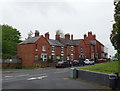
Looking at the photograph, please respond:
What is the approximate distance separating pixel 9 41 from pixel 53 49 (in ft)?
40.8

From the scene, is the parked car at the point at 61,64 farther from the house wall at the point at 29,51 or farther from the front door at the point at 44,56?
the front door at the point at 44,56

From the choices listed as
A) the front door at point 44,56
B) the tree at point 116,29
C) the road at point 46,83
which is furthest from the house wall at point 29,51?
the tree at point 116,29

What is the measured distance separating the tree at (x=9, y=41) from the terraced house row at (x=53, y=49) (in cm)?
390

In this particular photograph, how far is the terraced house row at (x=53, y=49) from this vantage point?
52938 mm

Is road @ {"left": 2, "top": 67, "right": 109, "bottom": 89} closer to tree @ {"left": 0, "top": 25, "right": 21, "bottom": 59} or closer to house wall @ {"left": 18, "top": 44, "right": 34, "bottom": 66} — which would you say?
house wall @ {"left": 18, "top": 44, "right": 34, "bottom": 66}

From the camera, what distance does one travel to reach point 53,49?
58469mm

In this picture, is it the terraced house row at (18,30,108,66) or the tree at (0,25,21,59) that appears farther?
the tree at (0,25,21,59)

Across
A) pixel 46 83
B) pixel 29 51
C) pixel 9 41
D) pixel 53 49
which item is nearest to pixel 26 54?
pixel 29 51

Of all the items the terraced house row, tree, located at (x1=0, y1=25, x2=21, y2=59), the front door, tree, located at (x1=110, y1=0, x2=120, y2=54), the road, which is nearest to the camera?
the road

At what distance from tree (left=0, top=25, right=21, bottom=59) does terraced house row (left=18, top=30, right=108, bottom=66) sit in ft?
12.8

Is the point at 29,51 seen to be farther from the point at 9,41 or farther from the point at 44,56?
the point at 9,41

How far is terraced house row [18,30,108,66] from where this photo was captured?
52938 mm

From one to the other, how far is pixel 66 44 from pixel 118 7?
39.0 meters

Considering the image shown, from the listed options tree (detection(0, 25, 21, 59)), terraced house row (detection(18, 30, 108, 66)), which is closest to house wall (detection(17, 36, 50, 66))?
terraced house row (detection(18, 30, 108, 66))
